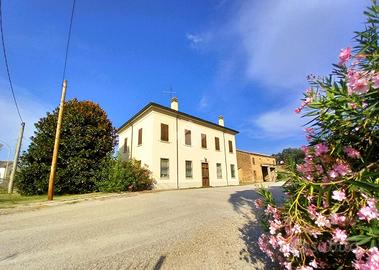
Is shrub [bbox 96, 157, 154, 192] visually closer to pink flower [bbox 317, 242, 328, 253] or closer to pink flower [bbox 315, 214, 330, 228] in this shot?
pink flower [bbox 317, 242, 328, 253]

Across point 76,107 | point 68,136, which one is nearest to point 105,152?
point 68,136

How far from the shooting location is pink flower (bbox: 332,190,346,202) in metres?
1.88

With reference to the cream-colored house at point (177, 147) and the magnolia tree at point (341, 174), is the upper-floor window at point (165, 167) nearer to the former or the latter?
→ the cream-colored house at point (177, 147)

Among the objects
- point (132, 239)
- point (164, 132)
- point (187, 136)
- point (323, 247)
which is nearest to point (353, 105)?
point (323, 247)

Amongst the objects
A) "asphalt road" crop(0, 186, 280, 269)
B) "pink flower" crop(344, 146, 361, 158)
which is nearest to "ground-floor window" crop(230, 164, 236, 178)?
"asphalt road" crop(0, 186, 280, 269)

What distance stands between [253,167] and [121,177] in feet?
76.0

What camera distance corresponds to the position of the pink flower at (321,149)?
2.33 m

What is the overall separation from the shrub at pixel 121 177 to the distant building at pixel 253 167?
1744cm

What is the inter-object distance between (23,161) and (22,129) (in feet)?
22.6

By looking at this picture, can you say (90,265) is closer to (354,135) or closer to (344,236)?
(344,236)

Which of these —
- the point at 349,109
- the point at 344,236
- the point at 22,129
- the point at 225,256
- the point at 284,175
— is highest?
the point at 22,129

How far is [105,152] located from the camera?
16531 millimetres

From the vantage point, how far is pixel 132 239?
4.98m

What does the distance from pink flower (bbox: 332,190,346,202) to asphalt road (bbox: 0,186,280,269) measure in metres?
2.32
